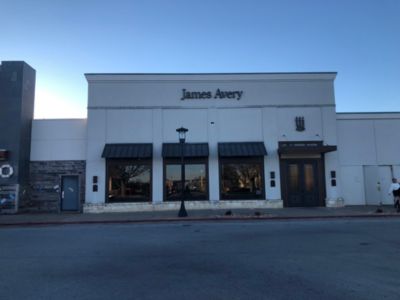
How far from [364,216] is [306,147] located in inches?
196

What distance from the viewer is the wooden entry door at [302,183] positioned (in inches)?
777

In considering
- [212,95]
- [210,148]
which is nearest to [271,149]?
[210,148]

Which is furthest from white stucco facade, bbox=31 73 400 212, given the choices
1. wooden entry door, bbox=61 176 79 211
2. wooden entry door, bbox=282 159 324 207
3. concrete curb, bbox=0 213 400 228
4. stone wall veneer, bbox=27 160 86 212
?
concrete curb, bbox=0 213 400 228

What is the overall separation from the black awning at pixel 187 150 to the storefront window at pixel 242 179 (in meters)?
1.43

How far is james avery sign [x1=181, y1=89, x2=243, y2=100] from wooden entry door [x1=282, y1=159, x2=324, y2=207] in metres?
5.00

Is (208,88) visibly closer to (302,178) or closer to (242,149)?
(242,149)

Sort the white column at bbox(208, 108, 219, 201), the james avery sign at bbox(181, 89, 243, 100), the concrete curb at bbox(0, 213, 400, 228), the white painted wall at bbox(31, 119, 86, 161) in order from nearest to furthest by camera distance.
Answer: the concrete curb at bbox(0, 213, 400, 228), the white column at bbox(208, 108, 219, 201), the white painted wall at bbox(31, 119, 86, 161), the james avery sign at bbox(181, 89, 243, 100)

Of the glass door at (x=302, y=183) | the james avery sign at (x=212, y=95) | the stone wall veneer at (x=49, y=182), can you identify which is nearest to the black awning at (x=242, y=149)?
the glass door at (x=302, y=183)

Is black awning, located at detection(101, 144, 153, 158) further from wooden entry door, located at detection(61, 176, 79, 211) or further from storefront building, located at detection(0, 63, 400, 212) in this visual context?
wooden entry door, located at detection(61, 176, 79, 211)

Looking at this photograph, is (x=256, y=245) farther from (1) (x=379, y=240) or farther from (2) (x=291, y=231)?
(1) (x=379, y=240)

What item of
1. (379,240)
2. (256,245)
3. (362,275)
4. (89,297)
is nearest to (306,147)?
(379,240)

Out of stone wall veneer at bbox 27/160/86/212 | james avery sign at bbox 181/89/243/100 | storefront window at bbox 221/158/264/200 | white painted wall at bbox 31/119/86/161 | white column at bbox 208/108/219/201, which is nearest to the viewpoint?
white column at bbox 208/108/219/201

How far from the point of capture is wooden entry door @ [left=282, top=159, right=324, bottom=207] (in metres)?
19.7

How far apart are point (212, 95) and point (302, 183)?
755cm
